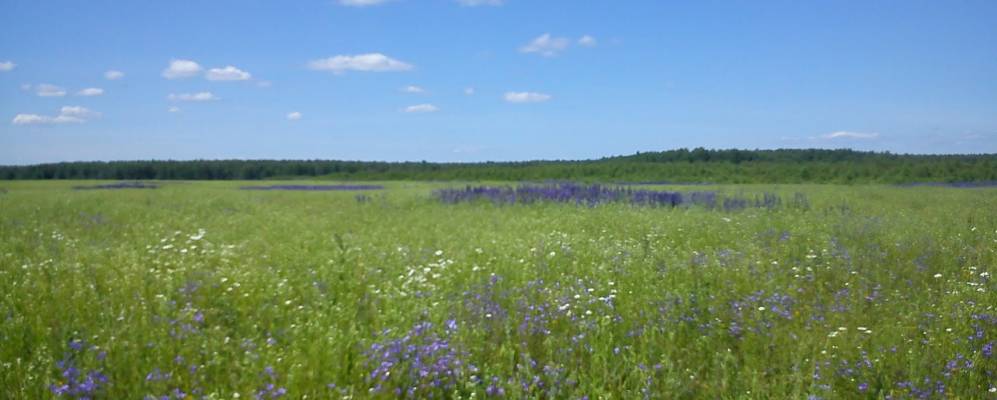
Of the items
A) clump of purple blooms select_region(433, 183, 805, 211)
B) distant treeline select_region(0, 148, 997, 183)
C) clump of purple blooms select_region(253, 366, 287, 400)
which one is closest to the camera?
clump of purple blooms select_region(253, 366, 287, 400)

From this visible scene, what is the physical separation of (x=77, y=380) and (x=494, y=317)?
301cm

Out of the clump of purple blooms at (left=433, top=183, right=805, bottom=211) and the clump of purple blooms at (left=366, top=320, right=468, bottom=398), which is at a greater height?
the clump of purple blooms at (left=433, top=183, right=805, bottom=211)

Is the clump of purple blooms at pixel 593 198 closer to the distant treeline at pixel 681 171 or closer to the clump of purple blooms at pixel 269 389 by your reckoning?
the clump of purple blooms at pixel 269 389

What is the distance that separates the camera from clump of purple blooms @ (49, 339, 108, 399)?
390cm

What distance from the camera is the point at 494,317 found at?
5.52 m

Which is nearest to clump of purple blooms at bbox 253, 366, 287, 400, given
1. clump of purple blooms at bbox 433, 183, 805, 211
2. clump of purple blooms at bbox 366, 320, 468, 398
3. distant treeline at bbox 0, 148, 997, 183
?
clump of purple blooms at bbox 366, 320, 468, 398

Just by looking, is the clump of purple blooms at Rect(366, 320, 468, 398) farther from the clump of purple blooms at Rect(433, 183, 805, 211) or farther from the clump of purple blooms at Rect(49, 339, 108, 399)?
the clump of purple blooms at Rect(433, 183, 805, 211)

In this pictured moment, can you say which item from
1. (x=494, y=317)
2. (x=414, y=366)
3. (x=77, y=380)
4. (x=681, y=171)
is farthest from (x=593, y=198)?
(x=681, y=171)

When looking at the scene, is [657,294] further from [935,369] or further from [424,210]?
[424,210]

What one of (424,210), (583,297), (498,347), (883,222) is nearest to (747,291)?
(583,297)

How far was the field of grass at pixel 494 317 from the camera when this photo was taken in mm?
4309

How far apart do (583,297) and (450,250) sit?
Result: 3.10m

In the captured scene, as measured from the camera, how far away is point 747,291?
22.1 ft

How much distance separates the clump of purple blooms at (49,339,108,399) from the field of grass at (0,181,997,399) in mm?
21
